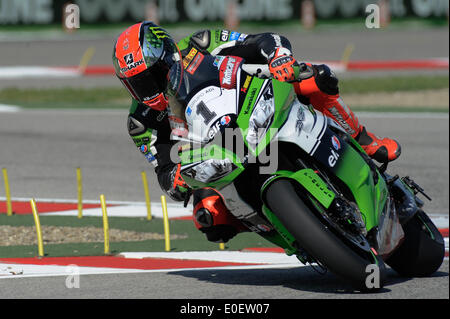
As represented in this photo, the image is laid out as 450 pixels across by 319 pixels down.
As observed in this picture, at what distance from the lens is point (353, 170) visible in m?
5.69

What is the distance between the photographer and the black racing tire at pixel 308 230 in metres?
5.22

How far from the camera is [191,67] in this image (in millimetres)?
5418

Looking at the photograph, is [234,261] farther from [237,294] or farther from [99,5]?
[99,5]

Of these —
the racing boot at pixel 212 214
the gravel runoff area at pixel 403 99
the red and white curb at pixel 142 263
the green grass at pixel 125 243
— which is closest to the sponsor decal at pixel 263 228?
the racing boot at pixel 212 214

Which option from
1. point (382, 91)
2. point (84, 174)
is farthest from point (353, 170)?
point (382, 91)

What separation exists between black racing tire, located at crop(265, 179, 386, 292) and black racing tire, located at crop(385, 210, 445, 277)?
3.99ft

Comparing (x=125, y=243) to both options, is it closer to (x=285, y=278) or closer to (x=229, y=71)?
(x=285, y=278)

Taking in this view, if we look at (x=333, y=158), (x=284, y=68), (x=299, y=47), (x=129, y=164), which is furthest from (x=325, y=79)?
(x=299, y=47)

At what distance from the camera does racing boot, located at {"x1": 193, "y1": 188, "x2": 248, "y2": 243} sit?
5617mm

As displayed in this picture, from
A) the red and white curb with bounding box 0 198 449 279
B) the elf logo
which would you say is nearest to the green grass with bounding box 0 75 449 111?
the red and white curb with bounding box 0 198 449 279

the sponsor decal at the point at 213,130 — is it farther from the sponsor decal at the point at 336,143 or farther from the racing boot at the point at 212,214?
the sponsor decal at the point at 336,143

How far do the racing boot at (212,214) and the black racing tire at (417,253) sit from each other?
1273mm

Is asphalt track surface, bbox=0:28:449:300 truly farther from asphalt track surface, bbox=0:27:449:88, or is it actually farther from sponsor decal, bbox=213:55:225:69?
sponsor decal, bbox=213:55:225:69
